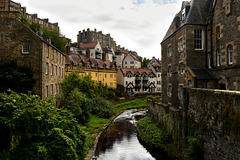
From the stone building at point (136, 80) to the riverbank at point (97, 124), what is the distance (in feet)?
29.8

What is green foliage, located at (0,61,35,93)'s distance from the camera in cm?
1984

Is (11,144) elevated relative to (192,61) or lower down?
lower down

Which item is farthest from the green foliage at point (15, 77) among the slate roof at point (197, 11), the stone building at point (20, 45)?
the slate roof at point (197, 11)

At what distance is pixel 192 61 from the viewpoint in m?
18.9

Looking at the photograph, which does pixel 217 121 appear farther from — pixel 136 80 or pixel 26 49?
pixel 136 80

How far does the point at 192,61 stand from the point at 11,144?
59.1 ft

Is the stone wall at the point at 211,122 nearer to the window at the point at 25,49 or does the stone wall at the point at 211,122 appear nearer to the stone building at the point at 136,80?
the window at the point at 25,49

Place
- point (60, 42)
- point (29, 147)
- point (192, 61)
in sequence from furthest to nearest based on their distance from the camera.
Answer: point (60, 42) < point (192, 61) < point (29, 147)

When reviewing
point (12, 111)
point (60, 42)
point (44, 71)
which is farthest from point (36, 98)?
point (60, 42)

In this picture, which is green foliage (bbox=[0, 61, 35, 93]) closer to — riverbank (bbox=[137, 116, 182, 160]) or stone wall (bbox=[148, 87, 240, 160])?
riverbank (bbox=[137, 116, 182, 160])

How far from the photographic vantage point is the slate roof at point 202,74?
17328 mm

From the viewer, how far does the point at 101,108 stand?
35.5m

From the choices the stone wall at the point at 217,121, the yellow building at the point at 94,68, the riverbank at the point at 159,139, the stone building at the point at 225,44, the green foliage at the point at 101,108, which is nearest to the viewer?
the stone wall at the point at 217,121

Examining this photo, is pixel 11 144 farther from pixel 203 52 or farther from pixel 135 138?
pixel 203 52
